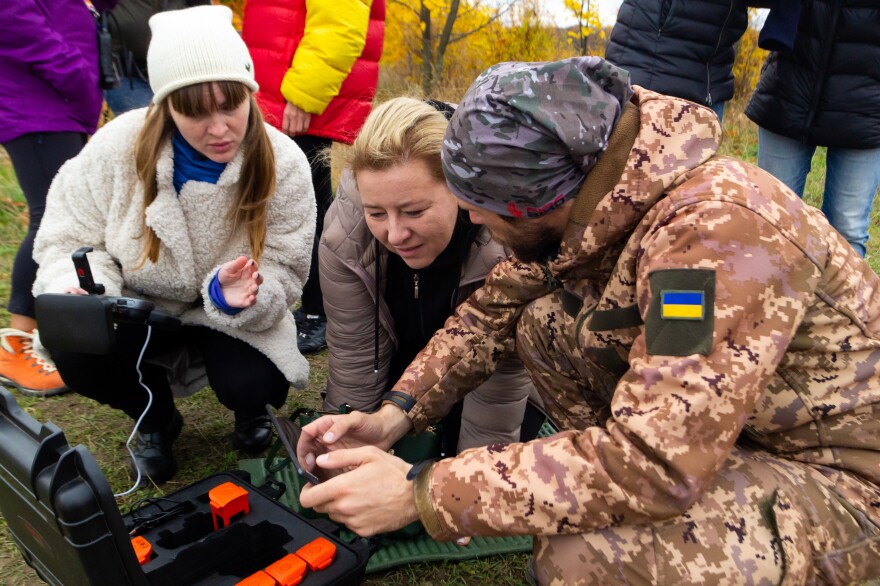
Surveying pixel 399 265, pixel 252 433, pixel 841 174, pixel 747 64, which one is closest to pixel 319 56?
pixel 399 265

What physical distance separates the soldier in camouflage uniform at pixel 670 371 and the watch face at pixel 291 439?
9 cm

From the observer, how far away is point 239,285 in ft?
7.25

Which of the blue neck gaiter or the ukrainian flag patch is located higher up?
the blue neck gaiter

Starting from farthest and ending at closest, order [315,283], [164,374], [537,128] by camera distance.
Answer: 1. [315,283]
2. [164,374]
3. [537,128]

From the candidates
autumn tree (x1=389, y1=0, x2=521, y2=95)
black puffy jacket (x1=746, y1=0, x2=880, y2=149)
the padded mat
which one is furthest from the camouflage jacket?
autumn tree (x1=389, y1=0, x2=521, y2=95)

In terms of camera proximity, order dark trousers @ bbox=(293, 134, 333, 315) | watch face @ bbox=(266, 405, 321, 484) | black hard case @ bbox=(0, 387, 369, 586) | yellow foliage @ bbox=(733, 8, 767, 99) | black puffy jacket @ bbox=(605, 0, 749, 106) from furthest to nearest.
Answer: yellow foliage @ bbox=(733, 8, 767, 99) → dark trousers @ bbox=(293, 134, 333, 315) → black puffy jacket @ bbox=(605, 0, 749, 106) → watch face @ bbox=(266, 405, 321, 484) → black hard case @ bbox=(0, 387, 369, 586)

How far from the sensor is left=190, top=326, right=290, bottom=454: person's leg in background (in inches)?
94.3

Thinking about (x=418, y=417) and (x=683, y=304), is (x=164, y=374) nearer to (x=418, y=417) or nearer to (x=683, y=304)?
(x=418, y=417)

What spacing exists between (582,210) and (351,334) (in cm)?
111

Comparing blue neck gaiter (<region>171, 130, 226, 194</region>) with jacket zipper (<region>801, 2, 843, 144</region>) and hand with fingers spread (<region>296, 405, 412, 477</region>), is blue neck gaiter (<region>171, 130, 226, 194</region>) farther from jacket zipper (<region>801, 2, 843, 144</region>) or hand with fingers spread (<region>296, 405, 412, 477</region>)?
jacket zipper (<region>801, 2, 843, 144</region>)

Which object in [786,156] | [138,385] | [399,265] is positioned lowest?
[138,385]

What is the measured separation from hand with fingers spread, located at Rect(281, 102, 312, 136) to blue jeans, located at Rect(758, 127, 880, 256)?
214 centimetres

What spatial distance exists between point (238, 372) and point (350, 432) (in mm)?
731

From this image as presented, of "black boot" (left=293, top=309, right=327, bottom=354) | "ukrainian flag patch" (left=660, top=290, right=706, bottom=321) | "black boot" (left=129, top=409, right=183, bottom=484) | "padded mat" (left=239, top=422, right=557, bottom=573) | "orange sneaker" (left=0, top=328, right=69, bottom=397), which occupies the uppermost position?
"ukrainian flag patch" (left=660, top=290, right=706, bottom=321)
